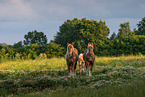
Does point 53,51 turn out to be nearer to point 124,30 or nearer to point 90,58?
point 90,58

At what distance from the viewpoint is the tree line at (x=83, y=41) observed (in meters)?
30.9

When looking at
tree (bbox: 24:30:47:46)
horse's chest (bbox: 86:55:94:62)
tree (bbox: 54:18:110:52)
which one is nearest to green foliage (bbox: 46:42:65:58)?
tree (bbox: 54:18:110:52)

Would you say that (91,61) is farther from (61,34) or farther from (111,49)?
(61,34)

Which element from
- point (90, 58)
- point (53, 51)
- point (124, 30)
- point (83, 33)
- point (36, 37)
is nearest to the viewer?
point (90, 58)

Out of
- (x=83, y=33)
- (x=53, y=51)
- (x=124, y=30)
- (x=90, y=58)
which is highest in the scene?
(x=124, y=30)

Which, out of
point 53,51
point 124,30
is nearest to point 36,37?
point 53,51

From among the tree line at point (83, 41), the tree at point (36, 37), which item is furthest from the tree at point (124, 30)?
the tree at point (36, 37)

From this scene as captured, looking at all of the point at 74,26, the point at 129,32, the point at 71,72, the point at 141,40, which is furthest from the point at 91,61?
the point at 129,32

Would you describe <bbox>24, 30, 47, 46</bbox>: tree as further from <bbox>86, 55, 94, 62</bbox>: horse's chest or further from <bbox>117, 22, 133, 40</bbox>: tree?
<bbox>86, 55, 94, 62</bbox>: horse's chest

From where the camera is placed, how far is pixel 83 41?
3666 centimetres

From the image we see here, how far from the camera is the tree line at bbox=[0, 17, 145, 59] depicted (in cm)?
3089

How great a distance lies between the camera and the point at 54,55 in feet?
106

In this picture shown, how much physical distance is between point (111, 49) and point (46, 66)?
15.0 metres

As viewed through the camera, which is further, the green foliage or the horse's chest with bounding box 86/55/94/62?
the green foliage
